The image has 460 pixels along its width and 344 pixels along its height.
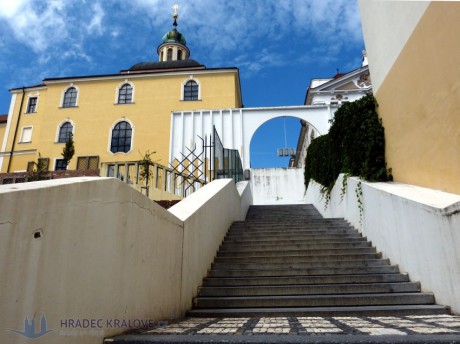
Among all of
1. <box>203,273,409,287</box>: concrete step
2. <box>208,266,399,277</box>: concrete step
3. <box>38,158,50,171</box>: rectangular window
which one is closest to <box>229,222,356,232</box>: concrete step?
<box>208,266,399,277</box>: concrete step

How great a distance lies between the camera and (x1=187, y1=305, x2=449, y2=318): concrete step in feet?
12.5

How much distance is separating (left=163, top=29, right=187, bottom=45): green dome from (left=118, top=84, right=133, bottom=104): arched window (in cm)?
1621

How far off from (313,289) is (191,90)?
22.6 metres

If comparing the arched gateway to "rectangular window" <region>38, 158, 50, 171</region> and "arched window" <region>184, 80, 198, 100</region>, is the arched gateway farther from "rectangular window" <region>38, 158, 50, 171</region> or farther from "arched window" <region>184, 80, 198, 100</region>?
"rectangular window" <region>38, 158, 50, 171</region>

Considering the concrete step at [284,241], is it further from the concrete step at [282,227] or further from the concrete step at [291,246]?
the concrete step at [282,227]

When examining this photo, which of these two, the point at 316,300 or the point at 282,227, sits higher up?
the point at 282,227

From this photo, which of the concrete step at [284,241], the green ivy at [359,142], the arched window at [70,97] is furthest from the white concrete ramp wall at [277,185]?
the arched window at [70,97]

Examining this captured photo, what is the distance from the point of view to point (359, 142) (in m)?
7.36

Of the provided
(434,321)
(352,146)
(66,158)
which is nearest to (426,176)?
(352,146)

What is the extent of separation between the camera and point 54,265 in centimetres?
198

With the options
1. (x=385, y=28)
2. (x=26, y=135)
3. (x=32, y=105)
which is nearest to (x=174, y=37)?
(x=32, y=105)

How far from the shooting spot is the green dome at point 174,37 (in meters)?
40.2

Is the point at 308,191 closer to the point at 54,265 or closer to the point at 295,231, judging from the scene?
the point at 295,231

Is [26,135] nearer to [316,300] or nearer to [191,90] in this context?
[191,90]
